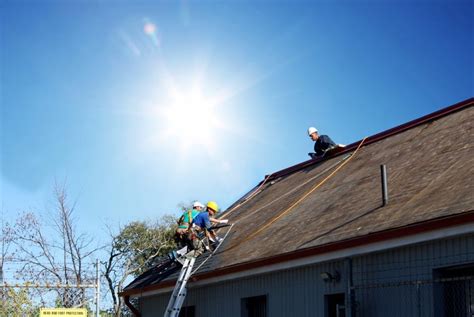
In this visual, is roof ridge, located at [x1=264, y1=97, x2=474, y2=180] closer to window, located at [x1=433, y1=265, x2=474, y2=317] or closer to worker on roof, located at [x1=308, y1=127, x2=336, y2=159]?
worker on roof, located at [x1=308, y1=127, x2=336, y2=159]

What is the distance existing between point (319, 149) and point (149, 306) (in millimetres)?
6073

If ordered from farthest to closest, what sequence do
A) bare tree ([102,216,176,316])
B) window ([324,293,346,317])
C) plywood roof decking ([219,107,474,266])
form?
bare tree ([102,216,176,316]), window ([324,293,346,317]), plywood roof decking ([219,107,474,266])

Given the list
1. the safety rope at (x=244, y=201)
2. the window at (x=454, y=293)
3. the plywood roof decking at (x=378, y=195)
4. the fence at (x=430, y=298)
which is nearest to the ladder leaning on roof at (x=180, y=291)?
the plywood roof decking at (x=378, y=195)

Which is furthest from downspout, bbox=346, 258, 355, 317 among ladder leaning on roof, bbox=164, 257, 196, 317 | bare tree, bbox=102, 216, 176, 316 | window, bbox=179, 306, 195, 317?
bare tree, bbox=102, 216, 176, 316

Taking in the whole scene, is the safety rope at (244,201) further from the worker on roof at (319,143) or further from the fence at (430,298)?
the fence at (430,298)

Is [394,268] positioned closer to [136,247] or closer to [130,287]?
[130,287]

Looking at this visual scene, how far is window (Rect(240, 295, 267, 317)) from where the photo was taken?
14.3 metres

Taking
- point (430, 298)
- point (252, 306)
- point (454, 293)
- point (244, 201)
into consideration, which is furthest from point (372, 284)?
point (244, 201)

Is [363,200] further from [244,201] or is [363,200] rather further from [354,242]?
[244,201]

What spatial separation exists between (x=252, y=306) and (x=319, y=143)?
6637 millimetres

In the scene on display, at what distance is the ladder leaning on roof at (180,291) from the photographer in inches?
587

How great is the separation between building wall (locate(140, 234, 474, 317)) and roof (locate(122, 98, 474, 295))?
453 mm

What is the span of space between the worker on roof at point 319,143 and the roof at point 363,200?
16.4 inches

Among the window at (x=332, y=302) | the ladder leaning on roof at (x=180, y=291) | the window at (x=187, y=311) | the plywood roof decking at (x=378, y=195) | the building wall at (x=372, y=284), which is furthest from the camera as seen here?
the window at (x=187, y=311)
